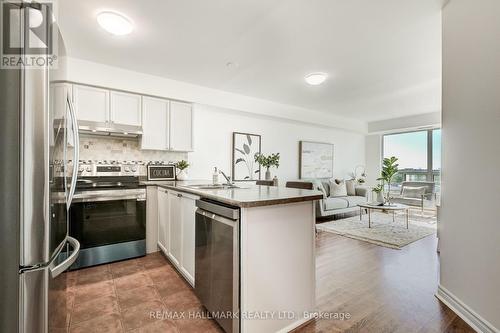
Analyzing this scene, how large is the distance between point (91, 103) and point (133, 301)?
95.5 inches

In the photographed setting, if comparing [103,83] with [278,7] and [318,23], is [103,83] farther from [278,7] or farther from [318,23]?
[318,23]

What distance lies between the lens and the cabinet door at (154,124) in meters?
3.25

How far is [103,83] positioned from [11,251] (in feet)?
9.27

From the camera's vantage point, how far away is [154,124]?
3.33 meters

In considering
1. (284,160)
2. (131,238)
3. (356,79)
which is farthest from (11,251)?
(284,160)

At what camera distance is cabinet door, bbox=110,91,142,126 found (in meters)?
3.03

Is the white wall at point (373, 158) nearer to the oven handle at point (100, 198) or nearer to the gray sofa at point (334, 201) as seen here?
the gray sofa at point (334, 201)

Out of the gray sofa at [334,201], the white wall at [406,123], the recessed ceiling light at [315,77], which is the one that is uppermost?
the recessed ceiling light at [315,77]

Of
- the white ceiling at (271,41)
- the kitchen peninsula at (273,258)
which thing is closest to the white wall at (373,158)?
the white ceiling at (271,41)

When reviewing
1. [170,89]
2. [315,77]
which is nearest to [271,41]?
[315,77]

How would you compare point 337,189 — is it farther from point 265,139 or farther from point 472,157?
point 472,157

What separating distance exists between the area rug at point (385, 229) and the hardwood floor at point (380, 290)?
0.25 m

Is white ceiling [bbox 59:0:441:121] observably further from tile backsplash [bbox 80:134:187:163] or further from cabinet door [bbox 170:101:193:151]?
tile backsplash [bbox 80:134:187:163]

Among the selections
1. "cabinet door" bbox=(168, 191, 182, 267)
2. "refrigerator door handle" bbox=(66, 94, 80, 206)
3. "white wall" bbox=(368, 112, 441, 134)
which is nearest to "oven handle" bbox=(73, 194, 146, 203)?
"cabinet door" bbox=(168, 191, 182, 267)
